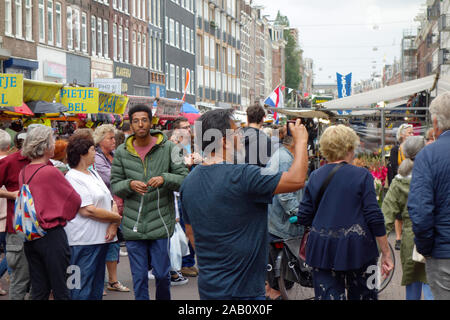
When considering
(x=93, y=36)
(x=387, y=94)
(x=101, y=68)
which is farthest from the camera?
(x=101, y=68)

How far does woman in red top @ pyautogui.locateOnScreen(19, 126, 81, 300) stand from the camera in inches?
235

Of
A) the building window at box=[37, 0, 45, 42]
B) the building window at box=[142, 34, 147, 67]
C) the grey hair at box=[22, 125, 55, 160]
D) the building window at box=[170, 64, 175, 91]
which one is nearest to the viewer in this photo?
the grey hair at box=[22, 125, 55, 160]

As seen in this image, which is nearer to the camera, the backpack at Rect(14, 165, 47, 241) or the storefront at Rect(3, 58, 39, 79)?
the backpack at Rect(14, 165, 47, 241)

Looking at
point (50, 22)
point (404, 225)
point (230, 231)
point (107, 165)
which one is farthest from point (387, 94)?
point (50, 22)

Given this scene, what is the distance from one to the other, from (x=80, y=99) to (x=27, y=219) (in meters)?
12.0

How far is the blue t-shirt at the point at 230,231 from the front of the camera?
4.47 metres

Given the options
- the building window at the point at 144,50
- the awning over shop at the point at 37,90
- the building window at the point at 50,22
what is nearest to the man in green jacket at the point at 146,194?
the awning over shop at the point at 37,90

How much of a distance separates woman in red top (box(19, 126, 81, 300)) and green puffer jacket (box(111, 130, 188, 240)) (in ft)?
2.33

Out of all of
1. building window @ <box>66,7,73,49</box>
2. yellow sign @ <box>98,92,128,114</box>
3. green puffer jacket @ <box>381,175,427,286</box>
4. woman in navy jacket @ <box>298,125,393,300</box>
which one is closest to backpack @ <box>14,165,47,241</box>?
woman in navy jacket @ <box>298,125,393,300</box>

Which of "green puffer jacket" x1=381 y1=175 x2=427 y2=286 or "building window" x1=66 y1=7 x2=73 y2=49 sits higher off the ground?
"building window" x1=66 y1=7 x2=73 y2=49

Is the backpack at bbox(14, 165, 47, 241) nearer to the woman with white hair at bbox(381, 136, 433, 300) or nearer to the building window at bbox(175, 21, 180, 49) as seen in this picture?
the woman with white hair at bbox(381, 136, 433, 300)

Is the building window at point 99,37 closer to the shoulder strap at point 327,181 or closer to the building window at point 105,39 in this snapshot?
the building window at point 105,39

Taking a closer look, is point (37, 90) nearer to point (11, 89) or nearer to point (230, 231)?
point (11, 89)

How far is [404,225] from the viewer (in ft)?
22.1
